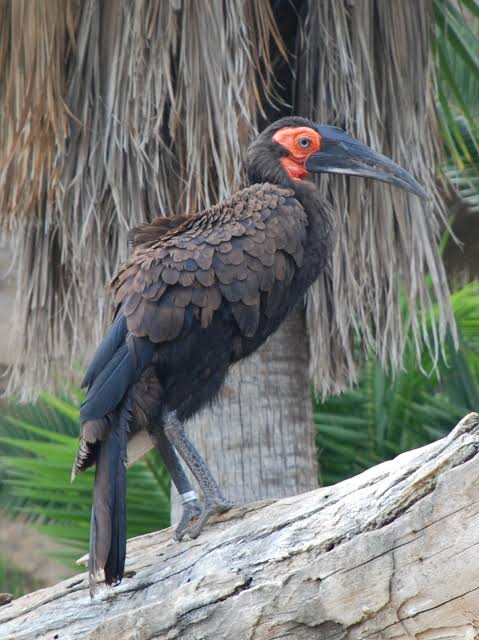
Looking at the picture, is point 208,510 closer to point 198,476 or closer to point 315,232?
point 198,476

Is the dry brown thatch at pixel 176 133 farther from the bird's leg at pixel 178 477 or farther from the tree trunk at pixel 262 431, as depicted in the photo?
the bird's leg at pixel 178 477

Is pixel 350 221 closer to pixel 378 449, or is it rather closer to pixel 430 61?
pixel 430 61

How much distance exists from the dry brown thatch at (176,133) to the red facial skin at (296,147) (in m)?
0.27

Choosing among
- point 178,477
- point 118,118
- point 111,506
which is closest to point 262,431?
point 178,477

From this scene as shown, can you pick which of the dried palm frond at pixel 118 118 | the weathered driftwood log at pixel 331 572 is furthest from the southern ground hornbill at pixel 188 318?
the dried palm frond at pixel 118 118

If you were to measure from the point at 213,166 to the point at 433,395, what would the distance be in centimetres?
341

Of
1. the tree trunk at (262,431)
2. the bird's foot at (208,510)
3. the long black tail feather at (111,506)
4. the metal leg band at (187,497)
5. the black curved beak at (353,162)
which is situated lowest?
the tree trunk at (262,431)

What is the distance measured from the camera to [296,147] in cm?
459

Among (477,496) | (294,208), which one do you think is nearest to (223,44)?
(294,208)

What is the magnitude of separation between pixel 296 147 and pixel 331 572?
2214mm

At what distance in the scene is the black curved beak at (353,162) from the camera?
15.2 ft

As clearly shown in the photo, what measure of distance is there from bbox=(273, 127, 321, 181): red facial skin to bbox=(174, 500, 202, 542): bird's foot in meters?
1.39

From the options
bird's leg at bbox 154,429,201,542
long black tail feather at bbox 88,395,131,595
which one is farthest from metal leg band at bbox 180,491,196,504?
long black tail feather at bbox 88,395,131,595

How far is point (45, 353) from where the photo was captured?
564 centimetres
